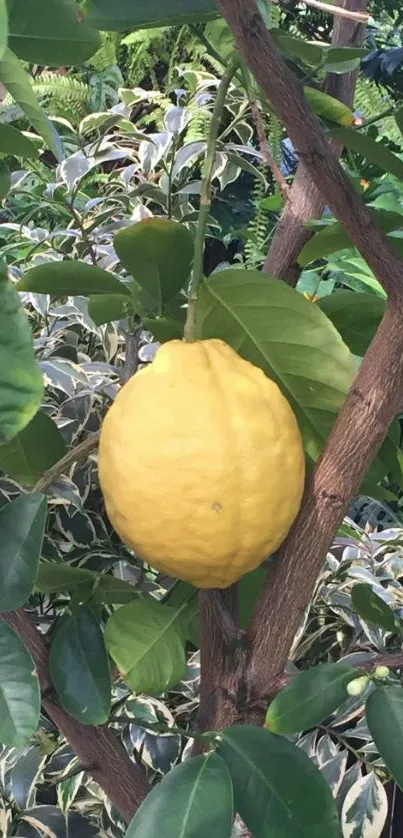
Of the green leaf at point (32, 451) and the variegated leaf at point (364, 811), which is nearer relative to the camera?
the green leaf at point (32, 451)

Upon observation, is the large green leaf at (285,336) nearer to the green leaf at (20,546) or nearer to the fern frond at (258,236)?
the green leaf at (20,546)

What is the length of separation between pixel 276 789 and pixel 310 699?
0.12 feet

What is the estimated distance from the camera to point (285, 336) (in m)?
0.35

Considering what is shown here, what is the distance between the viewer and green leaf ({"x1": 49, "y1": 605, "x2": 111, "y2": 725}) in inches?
13.6

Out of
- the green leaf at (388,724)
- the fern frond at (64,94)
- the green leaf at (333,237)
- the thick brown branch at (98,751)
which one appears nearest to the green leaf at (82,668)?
the thick brown branch at (98,751)

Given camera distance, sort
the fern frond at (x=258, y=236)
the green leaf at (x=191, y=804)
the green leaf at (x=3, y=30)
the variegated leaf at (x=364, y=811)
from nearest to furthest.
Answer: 1. the green leaf at (x=3, y=30)
2. the green leaf at (x=191, y=804)
3. the variegated leaf at (x=364, y=811)
4. the fern frond at (x=258, y=236)

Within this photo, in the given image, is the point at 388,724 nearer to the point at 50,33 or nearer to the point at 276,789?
the point at 276,789

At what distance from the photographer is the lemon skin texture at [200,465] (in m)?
0.29

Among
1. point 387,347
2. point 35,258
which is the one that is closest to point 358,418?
point 387,347

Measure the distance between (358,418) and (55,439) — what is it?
0.17 meters

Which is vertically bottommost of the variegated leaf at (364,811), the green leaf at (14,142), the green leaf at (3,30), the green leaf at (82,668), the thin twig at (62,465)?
the variegated leaf at (364,811)

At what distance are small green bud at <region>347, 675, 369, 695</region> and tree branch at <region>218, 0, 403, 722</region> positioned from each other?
0.17ft

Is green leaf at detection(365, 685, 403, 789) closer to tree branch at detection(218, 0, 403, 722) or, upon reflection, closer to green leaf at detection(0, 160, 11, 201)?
tree branch at detection(218, 0, 403, 722)

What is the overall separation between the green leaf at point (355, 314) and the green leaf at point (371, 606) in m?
0.14
